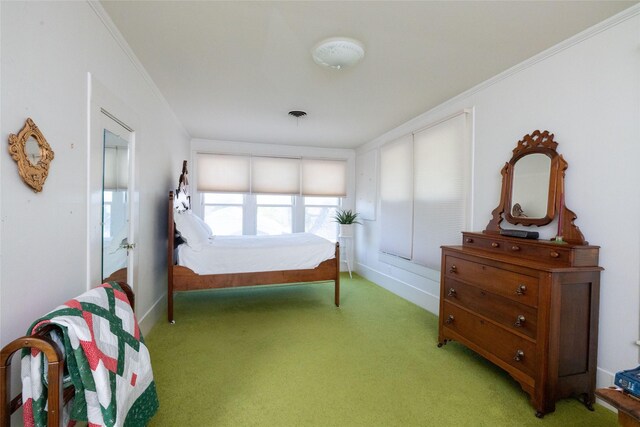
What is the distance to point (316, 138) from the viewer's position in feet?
17.1

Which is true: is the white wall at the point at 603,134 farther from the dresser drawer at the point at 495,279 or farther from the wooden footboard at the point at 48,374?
the wooden footboard at the point at 48,374

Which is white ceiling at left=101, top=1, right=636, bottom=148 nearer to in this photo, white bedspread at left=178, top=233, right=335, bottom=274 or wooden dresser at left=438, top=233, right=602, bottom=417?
wooden dresser at left=438, top=233, right=602, bottom=417

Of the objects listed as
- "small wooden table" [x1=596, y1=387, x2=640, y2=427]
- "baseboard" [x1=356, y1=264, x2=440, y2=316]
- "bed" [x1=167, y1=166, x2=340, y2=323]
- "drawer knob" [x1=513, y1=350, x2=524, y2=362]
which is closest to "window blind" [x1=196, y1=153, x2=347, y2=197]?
"bed" [x1=167, y1=166, x2=340, y2=323]

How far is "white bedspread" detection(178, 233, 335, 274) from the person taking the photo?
11.1 ft

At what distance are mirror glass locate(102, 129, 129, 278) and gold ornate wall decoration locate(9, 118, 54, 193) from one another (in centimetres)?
71

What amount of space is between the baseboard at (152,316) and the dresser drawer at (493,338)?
9.56 feet

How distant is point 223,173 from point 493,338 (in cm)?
473

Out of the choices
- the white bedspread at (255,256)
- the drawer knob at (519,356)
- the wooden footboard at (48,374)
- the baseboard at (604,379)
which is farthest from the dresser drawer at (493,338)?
the wooden footboard at (48,374)

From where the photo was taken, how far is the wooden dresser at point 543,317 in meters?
1.85

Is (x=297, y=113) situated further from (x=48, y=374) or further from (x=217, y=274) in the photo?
(x=48, y=374)

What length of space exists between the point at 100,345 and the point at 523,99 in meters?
3.34

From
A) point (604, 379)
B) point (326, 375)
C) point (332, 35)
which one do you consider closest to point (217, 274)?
point (326, 375)

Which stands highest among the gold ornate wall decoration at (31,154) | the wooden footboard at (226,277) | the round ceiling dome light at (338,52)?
the round ceiling dome light at (338,52)

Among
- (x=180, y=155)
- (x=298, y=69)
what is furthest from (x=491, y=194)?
(x=180, y=155)
